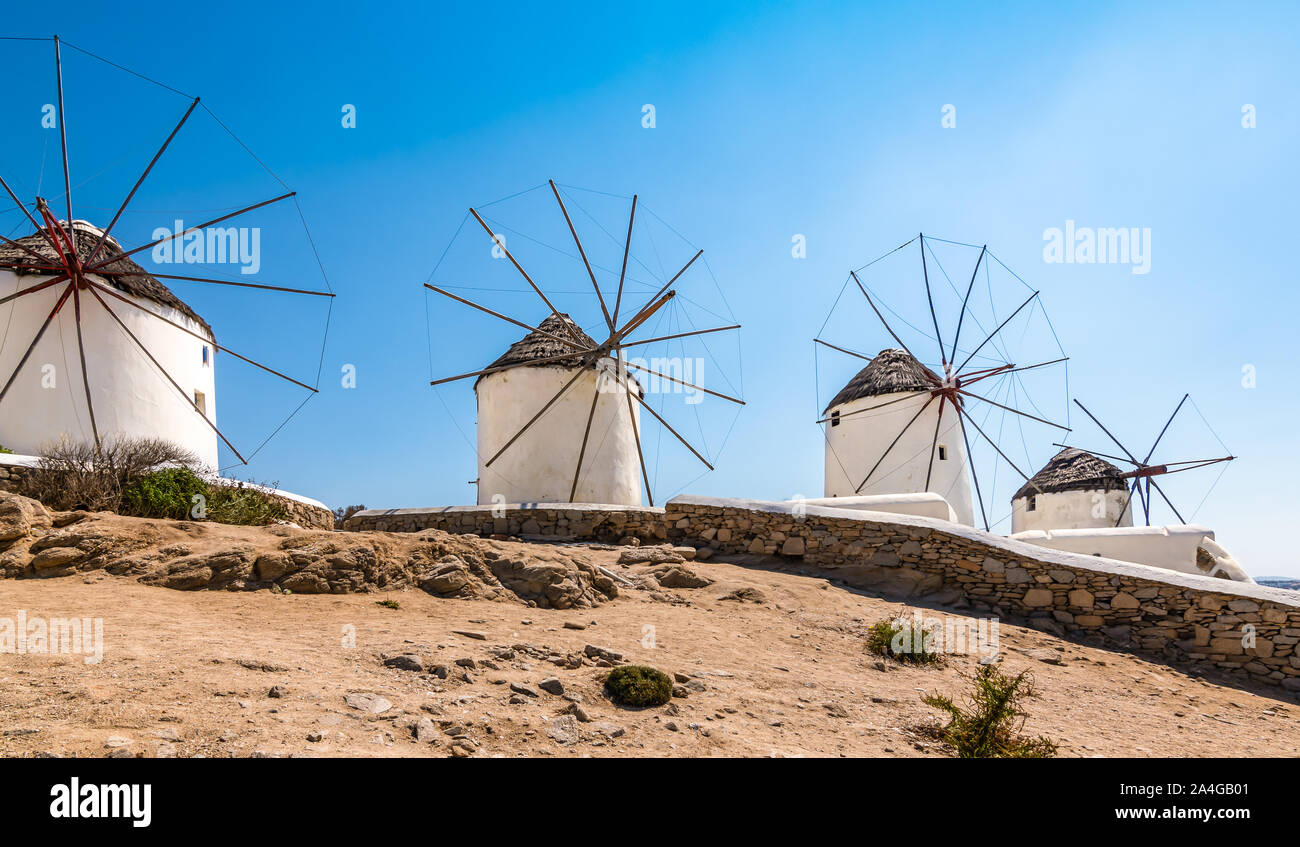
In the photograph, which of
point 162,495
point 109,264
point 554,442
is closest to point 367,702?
point 162,495

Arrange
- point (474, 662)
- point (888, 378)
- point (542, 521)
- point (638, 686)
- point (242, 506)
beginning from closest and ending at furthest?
1. point (638, 686)
2. point (474, 662)
3. point (242, 506)
4. point (542, 521)
5. point (888, 378)

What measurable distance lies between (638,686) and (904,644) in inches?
135

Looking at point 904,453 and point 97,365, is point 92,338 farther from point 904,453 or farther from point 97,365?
point 904,453

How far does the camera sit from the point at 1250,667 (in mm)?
8336

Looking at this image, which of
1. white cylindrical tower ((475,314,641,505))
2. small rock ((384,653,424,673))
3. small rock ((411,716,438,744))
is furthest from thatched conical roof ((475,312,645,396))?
small rock ((411,716,438,744))

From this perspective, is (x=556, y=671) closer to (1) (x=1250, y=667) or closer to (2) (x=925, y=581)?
(2) (x=925, y=581)

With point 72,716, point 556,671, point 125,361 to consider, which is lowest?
point 556,671

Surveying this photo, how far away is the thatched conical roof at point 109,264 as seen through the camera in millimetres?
12688

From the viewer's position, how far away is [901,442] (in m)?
19.3

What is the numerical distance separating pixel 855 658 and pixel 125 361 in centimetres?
1300

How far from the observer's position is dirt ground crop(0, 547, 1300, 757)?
4.06m

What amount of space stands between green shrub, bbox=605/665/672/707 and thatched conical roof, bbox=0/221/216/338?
11.6 meters

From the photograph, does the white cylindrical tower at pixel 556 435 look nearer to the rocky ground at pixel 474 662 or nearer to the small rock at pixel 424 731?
the rocky ground at pixel 474 662
